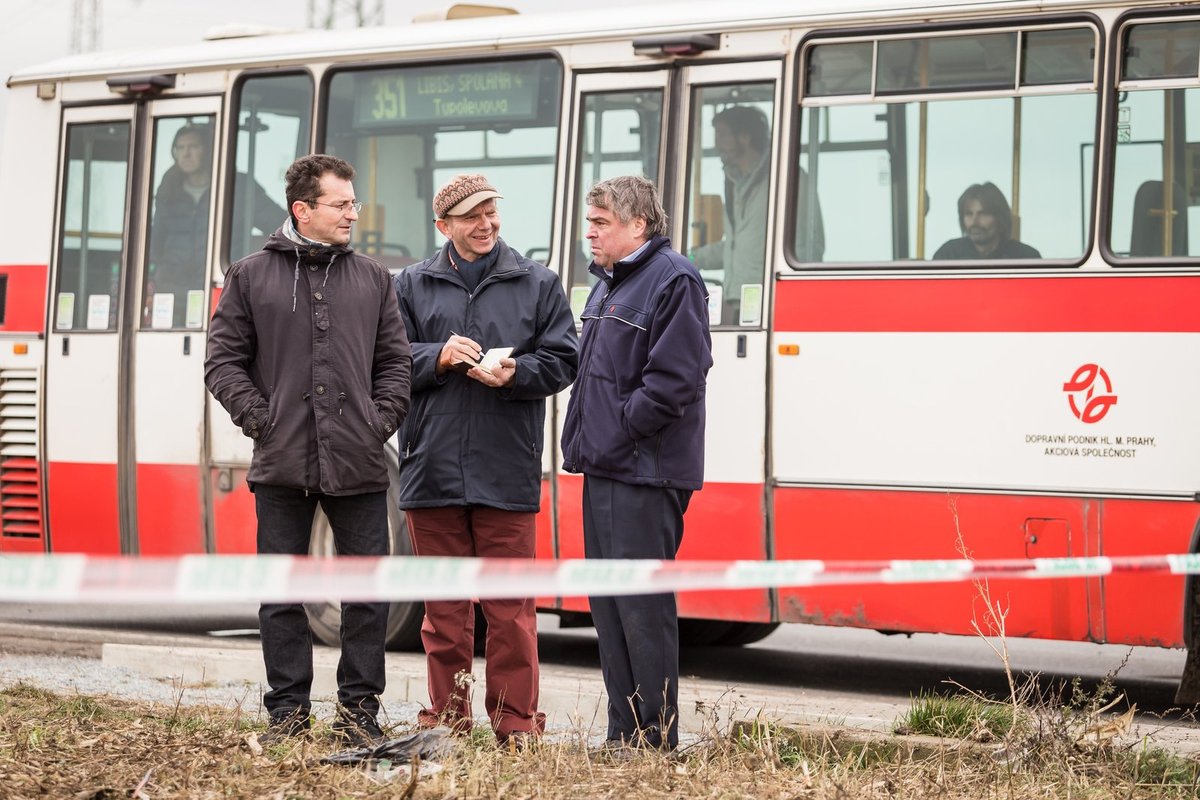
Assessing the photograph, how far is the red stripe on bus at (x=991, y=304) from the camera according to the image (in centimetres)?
759

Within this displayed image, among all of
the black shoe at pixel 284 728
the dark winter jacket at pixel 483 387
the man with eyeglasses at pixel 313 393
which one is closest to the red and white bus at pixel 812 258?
the dark winter jacket at pixel 483 387

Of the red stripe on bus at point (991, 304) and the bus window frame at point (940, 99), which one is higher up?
the bus window frame at point (940, 99)

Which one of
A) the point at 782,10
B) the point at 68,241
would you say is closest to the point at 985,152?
the point at 782,10

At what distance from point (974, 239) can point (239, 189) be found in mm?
4035

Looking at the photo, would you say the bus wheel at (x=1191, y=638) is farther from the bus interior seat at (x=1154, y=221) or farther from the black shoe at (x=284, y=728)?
the black shoe at (x=284, y=728)

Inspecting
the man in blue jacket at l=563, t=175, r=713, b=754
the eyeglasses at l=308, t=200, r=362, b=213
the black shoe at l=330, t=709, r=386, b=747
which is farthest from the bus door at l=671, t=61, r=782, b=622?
the black shoe at l=330, t=709, r=386, b=747

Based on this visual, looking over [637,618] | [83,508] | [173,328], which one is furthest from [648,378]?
[83,508]

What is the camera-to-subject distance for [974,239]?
26.4 ft

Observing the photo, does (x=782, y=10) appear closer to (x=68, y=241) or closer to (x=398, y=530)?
(x=398, y=530)

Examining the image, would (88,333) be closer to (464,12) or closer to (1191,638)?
(464,12)

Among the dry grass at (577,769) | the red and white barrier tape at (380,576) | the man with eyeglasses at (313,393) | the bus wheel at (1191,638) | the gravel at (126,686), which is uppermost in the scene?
the man with eyeglasses at (313,393)

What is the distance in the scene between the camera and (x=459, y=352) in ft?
20.5

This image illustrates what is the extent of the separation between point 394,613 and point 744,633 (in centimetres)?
204

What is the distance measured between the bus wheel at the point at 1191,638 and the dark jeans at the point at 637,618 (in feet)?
8.08
